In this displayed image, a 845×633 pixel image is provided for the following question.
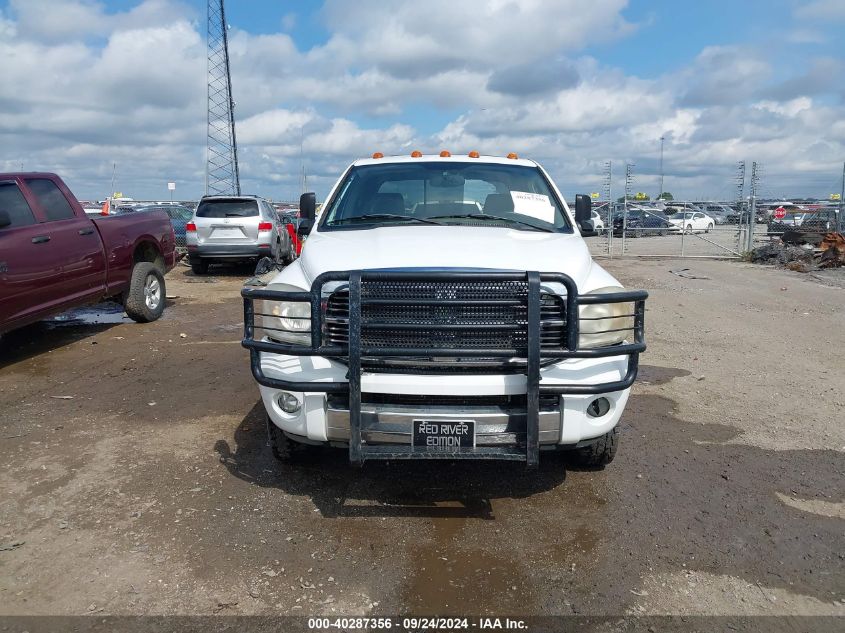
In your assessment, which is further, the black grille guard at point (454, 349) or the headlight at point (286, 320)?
the headlight at point (286, 320)

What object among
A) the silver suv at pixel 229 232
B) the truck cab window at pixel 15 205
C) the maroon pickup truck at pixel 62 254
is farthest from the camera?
the silver suv at pixel 229 232

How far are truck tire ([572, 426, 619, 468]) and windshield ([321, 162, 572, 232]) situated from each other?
1466 mm

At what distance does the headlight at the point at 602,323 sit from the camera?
3.48 meters

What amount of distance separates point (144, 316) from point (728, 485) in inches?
295

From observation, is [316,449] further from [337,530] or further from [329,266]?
[329,266]

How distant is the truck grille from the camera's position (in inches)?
132

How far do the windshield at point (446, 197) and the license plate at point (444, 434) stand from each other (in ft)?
5.68

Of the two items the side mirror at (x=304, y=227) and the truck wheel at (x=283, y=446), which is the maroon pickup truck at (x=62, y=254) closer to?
the side mirror at (x=304, y=227)

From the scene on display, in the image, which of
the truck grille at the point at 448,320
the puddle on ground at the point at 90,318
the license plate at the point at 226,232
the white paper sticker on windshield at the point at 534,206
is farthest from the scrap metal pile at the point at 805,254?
the truck grille at the point at 448,320

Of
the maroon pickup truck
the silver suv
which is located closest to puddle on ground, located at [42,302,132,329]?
the maroon pickup truck

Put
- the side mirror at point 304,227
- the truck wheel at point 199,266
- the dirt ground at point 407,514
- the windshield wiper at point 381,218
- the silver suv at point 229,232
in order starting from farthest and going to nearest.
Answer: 1. the truck wheel at point 199,266
2. the silver suv at point 229,232
3. the side mirror at point 304,227
4. the windshield wiper at point 381,218
5. the dirt ground at point 407,514

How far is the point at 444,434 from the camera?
10.9 feet

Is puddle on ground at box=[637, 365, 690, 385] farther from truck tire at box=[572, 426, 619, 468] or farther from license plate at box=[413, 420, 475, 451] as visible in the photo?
license plate at box=[413, 420, 475, 451]

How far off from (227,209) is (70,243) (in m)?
8.07
